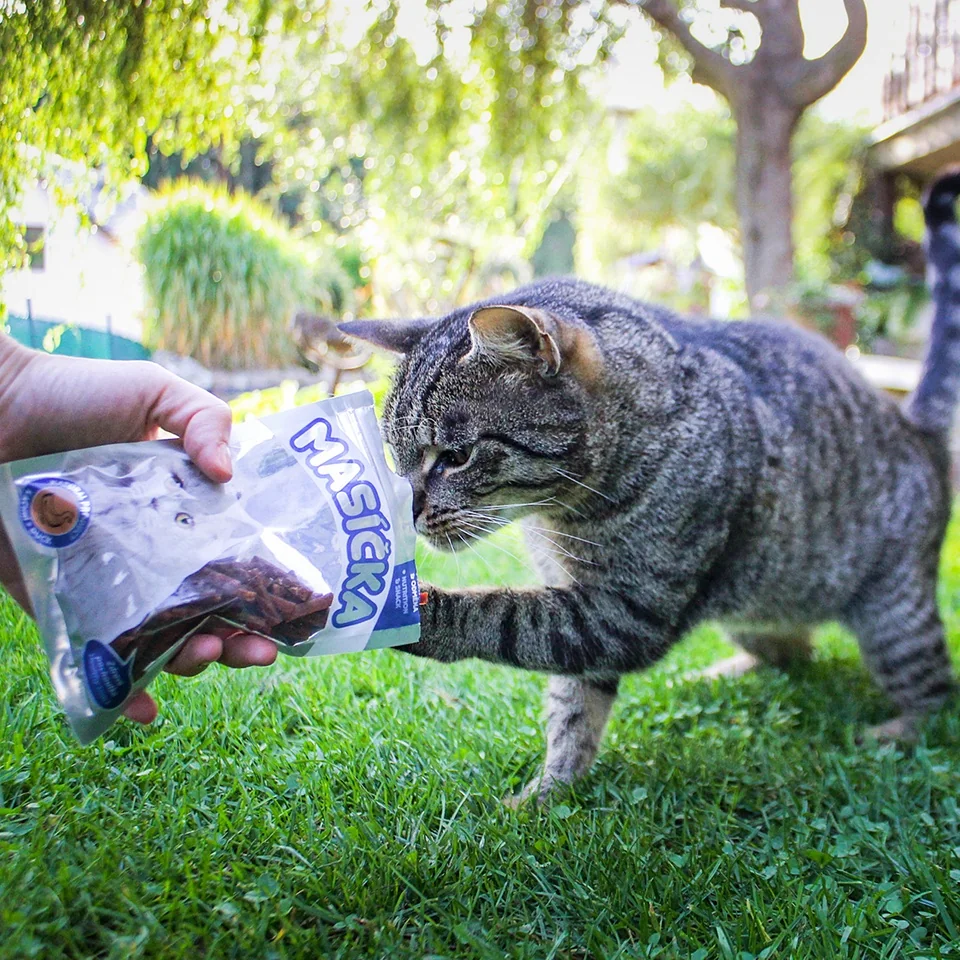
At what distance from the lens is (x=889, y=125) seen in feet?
22.2

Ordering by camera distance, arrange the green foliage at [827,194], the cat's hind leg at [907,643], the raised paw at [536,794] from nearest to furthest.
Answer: the raised paw at [536,794]
the cat's hind leg at [907,643]
the green foliage at [827,194]

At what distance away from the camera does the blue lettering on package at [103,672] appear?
1.09 m

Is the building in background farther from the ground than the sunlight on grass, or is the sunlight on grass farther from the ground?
the building in background

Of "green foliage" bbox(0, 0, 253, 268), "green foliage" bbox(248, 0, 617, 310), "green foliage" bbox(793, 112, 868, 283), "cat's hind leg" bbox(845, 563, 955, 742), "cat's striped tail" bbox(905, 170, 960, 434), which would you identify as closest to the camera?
"green foliage" bbox(0, 0, 253, 268)

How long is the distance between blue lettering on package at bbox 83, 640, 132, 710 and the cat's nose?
28.2 inches

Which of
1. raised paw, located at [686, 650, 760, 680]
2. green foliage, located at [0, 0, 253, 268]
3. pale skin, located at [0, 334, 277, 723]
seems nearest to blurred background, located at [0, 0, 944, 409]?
green foliage, located at [0, 0, 253, 268]

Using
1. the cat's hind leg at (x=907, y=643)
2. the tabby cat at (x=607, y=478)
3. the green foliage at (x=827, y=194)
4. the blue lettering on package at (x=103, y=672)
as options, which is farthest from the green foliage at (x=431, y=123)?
the green foliage at (x=827, y=194)

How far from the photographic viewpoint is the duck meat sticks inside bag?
111cm

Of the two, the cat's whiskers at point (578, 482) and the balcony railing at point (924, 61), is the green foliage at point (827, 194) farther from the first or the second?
the cat's whiskers at point (578, 482)

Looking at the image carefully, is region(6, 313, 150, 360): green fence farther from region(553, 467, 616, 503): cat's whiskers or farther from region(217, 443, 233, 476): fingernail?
region(553, 467, 616, 503): cat's whiskers

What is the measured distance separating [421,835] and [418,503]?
639mm

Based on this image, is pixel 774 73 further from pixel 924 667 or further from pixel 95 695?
pixel 95 695

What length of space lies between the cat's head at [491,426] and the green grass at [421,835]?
538 millimetres

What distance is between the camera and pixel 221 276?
7.20 ft
